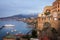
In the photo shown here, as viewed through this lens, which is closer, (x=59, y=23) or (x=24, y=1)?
(x=59, y=23)

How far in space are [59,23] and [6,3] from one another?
1217 mm

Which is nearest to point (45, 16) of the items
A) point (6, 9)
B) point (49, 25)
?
point (49, 25)

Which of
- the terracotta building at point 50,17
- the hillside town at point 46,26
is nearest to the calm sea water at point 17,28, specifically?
the hillside town at point 46,26

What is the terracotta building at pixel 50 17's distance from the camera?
3212 mm

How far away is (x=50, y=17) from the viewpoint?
10.7 ft

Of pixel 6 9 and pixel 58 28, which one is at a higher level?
pixel 6 9

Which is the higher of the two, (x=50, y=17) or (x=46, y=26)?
(x=50, y=17)

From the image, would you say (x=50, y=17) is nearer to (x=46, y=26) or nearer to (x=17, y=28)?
(x=46, y=26)

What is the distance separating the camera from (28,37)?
329 cm

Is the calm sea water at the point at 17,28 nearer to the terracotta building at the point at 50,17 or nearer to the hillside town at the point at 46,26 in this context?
the hillside town at the point at 46,26

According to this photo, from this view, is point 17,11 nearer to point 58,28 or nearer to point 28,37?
point 28,37

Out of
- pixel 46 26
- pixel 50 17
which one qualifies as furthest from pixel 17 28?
pixel 50 17

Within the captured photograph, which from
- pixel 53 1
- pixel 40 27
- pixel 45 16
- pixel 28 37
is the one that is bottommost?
pixel 28 37

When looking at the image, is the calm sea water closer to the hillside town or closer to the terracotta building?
the hillside town
